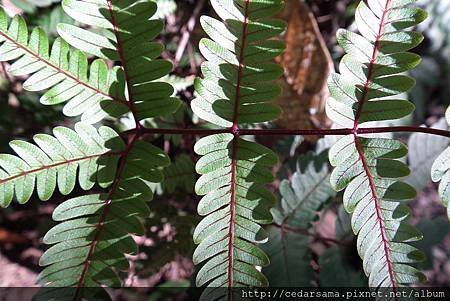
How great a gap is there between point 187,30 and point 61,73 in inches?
42.3

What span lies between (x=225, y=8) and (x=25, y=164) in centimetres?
72

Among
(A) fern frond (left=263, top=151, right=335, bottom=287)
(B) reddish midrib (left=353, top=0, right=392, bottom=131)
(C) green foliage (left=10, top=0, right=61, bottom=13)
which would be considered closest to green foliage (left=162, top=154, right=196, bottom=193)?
(A) fern frond (left=263, top=151, right=335, bottom=287)

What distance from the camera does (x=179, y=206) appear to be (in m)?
2.35

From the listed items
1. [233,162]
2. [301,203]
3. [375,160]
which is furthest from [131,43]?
[301,203]

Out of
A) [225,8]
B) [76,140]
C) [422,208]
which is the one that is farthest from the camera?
[422,208]

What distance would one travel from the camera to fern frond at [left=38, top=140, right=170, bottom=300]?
1388 mm

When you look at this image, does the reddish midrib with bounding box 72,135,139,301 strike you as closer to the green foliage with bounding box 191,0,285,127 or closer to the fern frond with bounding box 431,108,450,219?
the green foliage with bounding box 191,0,285,127

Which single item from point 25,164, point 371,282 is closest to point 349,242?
point 371,282

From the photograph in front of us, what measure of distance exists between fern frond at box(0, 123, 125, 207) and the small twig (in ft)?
3.11

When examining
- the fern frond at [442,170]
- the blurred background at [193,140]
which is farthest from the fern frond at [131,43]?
the fern frond at [442,170]

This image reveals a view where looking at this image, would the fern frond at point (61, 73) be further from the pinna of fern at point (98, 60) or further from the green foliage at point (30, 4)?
the green foliage at point (30, 4)

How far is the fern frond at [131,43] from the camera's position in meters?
1.33

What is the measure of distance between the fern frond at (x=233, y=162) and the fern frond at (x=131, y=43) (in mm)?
134

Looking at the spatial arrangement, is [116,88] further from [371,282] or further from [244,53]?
[371,282]
